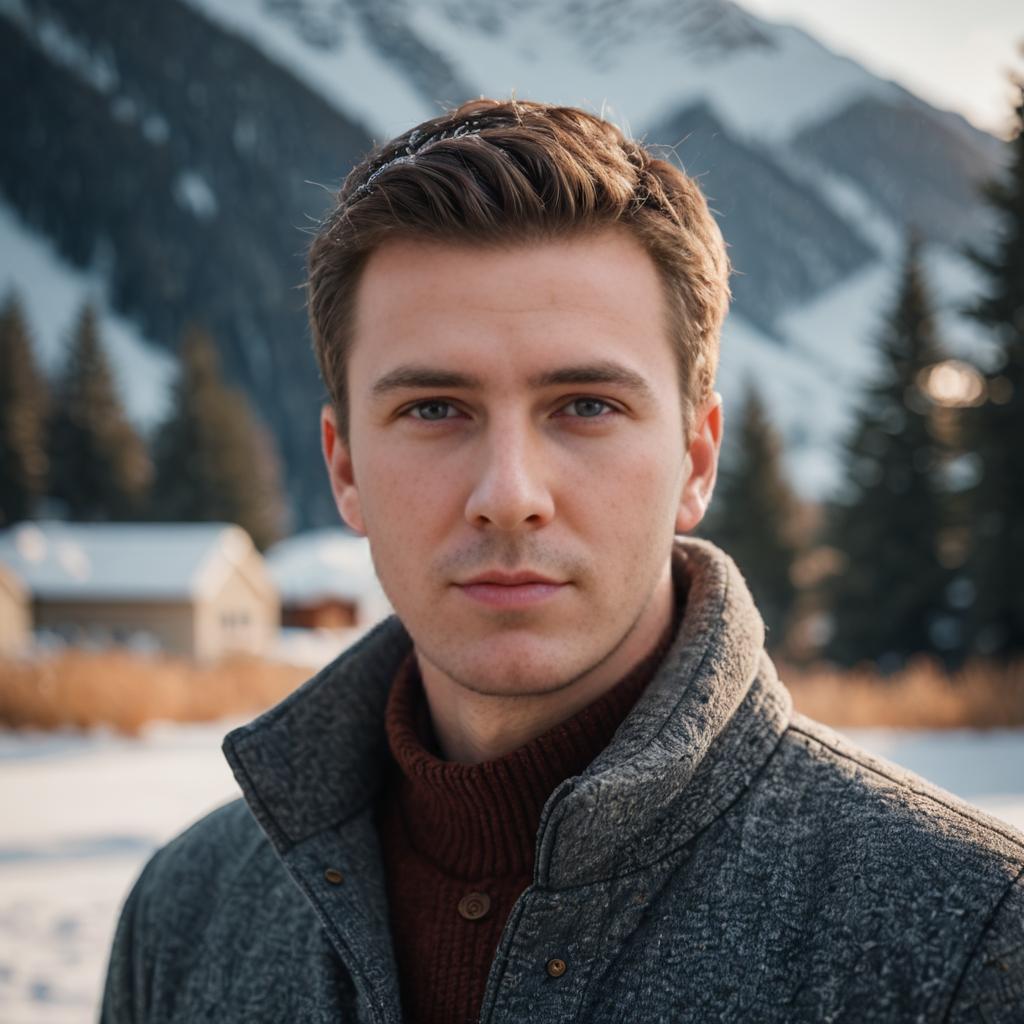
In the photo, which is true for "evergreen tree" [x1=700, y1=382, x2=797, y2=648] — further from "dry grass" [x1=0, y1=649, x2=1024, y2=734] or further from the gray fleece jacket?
the gray fleece jacket

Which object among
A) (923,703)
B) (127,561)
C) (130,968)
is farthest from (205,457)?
(130,968)

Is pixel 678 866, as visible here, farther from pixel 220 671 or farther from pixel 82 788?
pixel 220 671

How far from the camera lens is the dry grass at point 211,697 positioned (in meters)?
11.1

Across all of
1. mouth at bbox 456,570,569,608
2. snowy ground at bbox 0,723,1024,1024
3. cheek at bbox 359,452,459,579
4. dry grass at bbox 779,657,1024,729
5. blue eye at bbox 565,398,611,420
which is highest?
blue eye at bbox 565,398,611,420

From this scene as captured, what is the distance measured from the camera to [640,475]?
5.64 ft

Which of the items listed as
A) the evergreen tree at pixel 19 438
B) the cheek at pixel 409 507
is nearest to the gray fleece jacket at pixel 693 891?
the cheek at pixel 409 507

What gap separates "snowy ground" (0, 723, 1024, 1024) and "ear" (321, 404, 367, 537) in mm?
3934

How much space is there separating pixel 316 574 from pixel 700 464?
141 feet

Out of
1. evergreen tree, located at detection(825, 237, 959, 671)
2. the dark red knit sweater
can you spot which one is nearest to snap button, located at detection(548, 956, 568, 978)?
the dark red knit sweater

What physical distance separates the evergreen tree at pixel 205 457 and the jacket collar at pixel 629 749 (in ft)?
134

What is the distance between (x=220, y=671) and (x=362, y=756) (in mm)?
13103

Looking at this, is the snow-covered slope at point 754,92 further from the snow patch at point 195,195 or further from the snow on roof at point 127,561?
the snow on roof at point 127,561

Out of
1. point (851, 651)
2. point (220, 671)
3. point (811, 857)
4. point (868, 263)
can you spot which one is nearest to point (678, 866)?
point (811, 857)

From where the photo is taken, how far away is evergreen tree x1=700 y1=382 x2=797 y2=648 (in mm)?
28031
